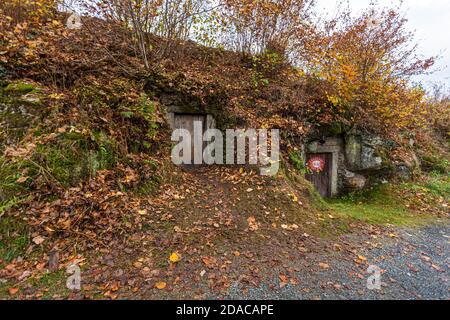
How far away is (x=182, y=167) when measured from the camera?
19.1 ft

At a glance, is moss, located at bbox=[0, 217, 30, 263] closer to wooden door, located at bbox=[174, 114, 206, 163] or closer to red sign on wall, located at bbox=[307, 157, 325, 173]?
wooden door, located at bbox=[174, 114, 206, 163]

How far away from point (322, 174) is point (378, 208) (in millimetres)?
1851

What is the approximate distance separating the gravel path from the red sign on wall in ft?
10.8

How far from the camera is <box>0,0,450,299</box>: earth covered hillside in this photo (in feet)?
10.2

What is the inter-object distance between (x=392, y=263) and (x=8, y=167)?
6.34m

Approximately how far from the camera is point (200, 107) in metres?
6.49

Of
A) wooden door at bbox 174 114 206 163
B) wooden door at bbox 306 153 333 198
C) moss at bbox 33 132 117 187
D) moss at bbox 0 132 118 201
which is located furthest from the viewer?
wooden door at bbox 306 153 333 198

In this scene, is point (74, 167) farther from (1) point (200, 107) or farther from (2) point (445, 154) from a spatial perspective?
(2) point (445, 154)

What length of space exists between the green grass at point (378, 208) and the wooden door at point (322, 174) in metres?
0.46

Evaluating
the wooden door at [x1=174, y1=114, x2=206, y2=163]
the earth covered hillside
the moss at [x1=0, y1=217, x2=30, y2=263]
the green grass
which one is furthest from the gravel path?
the wooden door at [x1=174, y1=114, x2=206, y2=163]

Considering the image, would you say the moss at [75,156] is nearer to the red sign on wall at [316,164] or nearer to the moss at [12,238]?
the moss at [12,238]

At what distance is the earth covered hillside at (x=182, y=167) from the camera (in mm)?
3119

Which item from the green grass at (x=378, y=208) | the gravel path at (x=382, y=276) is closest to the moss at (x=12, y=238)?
the gravel path at (x=382, y=276)

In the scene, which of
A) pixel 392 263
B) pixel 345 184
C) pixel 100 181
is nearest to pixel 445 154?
pixel 345 184
